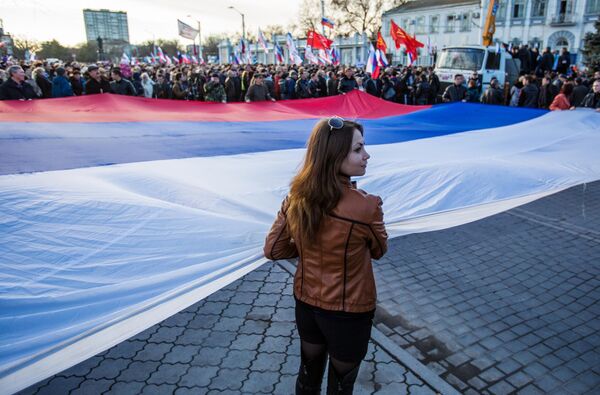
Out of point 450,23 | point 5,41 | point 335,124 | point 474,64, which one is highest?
point 450,23

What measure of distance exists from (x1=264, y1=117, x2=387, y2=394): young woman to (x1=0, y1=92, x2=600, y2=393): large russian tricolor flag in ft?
1.84

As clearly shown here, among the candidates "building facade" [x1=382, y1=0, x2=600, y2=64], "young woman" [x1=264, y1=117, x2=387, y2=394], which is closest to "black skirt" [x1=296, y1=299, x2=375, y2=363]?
"young woman" [x1=264, y1=117, x2=387, y2=394]

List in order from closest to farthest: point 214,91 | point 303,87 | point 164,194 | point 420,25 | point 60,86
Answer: point 164,194
point 60,86
point 214,91
point 303,87
point 420,25

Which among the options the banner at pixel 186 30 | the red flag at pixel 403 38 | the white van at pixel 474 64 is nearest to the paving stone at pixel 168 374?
the white van at pixel 474 64

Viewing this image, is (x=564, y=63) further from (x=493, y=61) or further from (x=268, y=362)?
(x=268, y=362)

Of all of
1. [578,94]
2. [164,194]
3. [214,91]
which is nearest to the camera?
[164,194]

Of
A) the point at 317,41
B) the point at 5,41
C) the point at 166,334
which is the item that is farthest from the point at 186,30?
the point at 166,334

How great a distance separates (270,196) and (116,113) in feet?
13.7

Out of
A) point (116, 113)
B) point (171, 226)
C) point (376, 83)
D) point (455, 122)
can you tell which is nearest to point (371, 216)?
point (171, 226)

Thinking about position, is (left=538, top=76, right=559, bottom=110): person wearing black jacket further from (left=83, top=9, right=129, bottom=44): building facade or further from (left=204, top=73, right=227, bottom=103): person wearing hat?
(left=83, top=9, right=129, bottom=44): building facade

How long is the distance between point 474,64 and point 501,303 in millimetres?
15721

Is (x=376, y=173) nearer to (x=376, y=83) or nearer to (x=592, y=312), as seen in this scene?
(x=592, y=312)

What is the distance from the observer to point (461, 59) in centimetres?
1814

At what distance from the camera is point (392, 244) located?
5.91m
